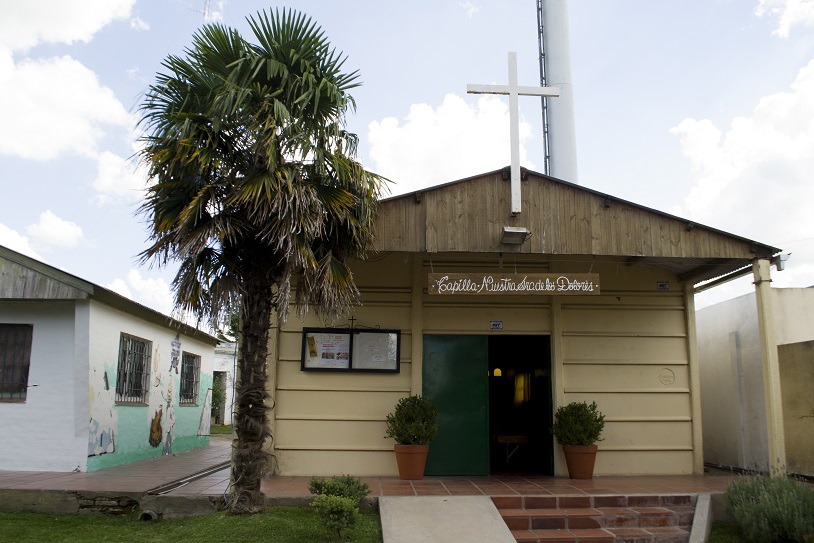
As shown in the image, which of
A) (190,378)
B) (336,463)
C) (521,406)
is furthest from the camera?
(190,378)


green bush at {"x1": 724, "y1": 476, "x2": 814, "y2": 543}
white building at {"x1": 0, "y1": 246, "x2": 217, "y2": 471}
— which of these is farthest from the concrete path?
white building at {"x1": 0, "y1": 246, "x2": 217, "y2": 471}

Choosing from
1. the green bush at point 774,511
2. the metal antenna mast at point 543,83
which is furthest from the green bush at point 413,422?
the metal antenna mast at point 543,83

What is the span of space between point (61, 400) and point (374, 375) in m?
5.06

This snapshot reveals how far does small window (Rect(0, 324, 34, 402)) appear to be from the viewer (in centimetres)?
1055

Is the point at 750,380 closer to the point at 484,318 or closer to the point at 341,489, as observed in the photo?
the point at 484,318

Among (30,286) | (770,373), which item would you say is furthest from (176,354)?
(770,373)

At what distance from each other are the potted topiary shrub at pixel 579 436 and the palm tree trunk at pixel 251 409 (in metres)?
4.33

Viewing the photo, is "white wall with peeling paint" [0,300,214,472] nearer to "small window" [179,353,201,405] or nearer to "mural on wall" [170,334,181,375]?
"mural on wall" [170,334,181,375]

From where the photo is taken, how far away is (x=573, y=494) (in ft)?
26.2

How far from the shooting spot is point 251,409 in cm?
721

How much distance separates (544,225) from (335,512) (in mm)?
4524

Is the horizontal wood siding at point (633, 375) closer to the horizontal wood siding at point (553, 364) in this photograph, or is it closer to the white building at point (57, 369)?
the horizontal wood siding at point (553, 364)

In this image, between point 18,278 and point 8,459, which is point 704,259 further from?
point 8,459

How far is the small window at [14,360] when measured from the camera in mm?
10555
